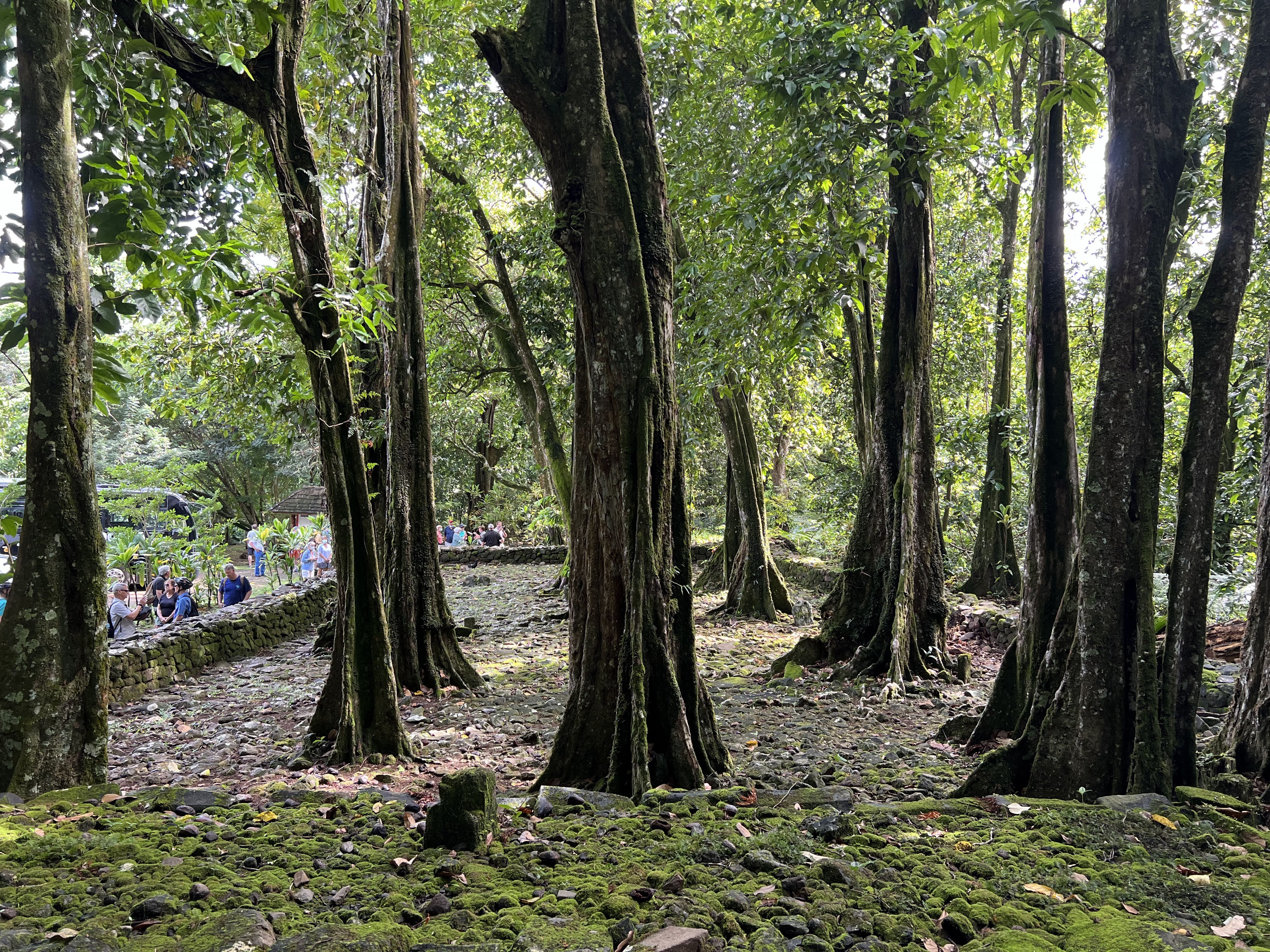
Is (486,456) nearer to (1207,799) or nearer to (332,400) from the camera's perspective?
(332,400)

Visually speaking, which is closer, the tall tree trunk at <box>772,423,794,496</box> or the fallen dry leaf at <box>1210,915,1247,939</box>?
the fallen dry leaf at <box>1210,915,1247,939</box>

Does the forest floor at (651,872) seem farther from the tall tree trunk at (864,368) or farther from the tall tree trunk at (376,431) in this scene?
the tall tree trunk at (864,368)

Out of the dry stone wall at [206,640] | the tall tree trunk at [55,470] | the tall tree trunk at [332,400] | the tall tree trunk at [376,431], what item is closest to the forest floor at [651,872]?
the tall tree trunk at [55,470]

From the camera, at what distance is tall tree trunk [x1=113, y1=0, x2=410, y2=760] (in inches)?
215

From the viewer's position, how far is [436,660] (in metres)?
8.34

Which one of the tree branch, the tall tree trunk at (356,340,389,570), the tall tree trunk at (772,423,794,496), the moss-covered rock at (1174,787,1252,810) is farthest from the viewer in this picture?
the tall tree trunk at (772,423,794,496)

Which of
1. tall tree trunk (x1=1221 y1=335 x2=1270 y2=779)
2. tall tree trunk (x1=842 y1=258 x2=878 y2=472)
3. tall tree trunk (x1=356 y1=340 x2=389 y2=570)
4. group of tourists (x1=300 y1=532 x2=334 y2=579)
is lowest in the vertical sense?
group of tourists (x1=300 y1=532 x2=334 y2=579)

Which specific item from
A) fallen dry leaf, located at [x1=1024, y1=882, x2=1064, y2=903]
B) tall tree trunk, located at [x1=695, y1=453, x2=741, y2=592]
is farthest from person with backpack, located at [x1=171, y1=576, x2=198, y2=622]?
fallen dry leaf, located at [x1=1024, y1=882, x2=1064, y2=903]

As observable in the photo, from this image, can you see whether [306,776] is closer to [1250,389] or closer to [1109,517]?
[1109,517]

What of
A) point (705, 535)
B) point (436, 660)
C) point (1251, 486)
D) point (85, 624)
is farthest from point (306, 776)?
point (705, 535)

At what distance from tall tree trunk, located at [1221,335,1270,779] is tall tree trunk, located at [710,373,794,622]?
8421 millimetres

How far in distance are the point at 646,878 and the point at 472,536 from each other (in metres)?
25.9

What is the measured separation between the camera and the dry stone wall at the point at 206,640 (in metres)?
8.92

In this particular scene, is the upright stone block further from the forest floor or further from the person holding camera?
the person holding camera
